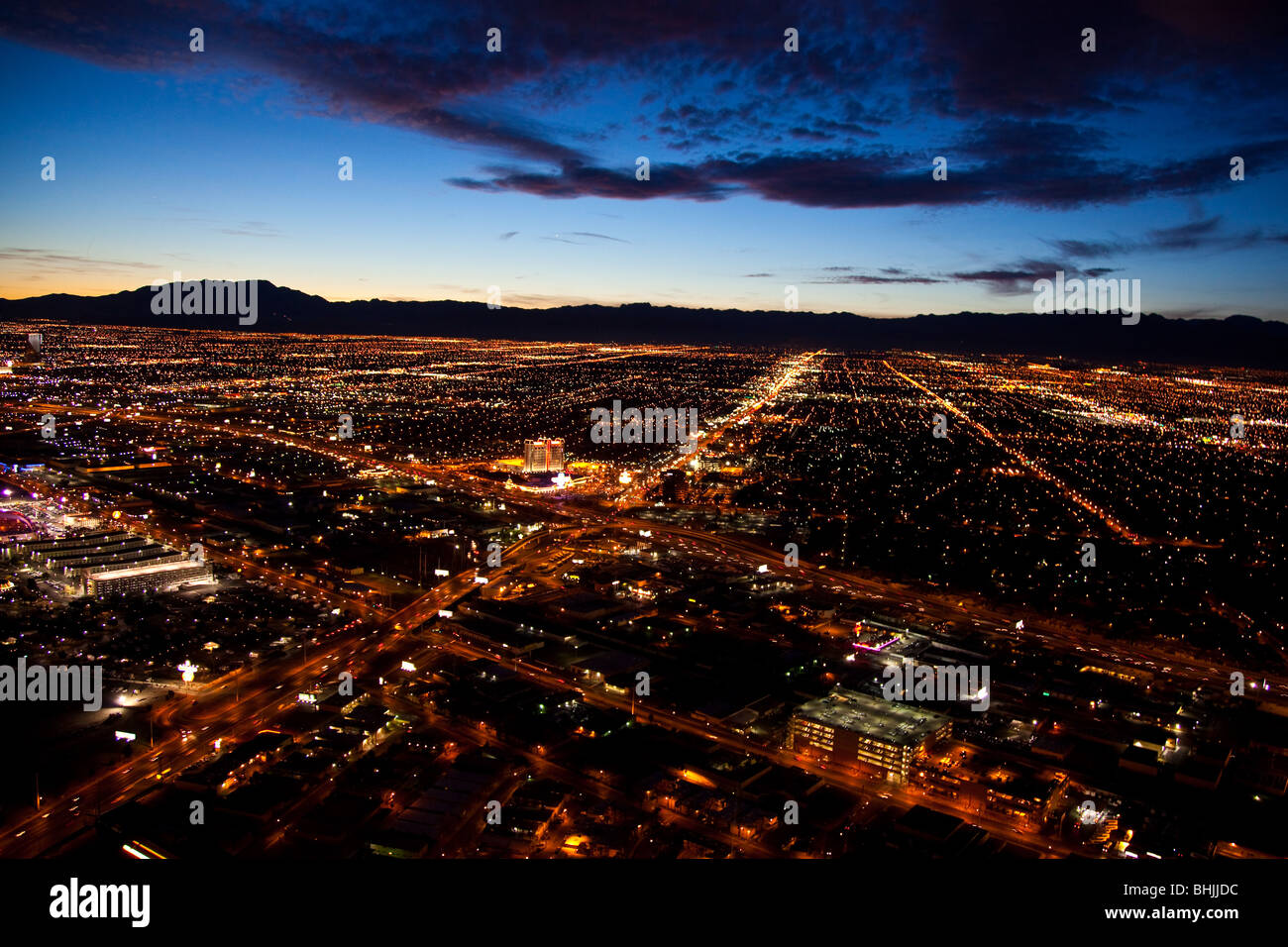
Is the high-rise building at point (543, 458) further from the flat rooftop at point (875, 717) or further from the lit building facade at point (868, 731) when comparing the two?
the lit building facade at point (868, 731)

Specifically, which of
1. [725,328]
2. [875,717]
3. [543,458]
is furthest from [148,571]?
[725,328]

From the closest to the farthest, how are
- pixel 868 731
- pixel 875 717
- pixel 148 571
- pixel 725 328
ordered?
pixel 868 731 → pixel 875 717 → pixel 148 571 → pixel 725 328

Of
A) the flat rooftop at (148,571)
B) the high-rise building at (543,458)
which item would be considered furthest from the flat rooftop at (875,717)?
the high-rise building at (543,458)

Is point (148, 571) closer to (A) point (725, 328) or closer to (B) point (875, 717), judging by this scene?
(B) point (875, 717)

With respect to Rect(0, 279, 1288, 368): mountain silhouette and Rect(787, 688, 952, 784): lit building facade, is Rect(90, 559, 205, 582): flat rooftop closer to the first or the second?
Rect(787, 688, 952, 784): lit building facade
